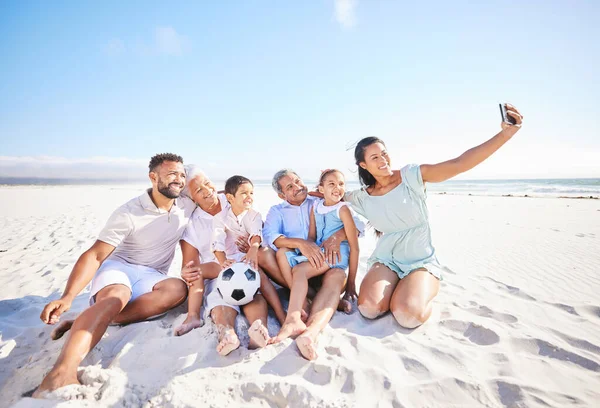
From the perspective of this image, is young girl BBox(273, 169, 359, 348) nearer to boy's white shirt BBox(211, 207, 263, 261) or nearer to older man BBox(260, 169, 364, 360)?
older man BBox(260, 169, 364, 360)

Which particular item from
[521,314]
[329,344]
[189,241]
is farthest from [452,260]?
[189,241]

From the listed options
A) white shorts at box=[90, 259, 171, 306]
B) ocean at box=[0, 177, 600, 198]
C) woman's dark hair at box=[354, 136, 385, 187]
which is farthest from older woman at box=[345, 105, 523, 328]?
ocean at box=[0, 177, 600, 198]

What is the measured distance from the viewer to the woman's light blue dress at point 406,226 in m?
3.39

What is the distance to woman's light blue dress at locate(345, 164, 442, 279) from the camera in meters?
3.39

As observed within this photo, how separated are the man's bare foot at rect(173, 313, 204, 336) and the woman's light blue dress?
2174 mm

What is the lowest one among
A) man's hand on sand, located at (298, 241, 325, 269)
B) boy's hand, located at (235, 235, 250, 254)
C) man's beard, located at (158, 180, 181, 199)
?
man's hand on sand, located at (298, 241, 325, 269)

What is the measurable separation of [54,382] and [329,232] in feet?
9.08

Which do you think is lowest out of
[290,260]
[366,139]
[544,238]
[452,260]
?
[544,238]

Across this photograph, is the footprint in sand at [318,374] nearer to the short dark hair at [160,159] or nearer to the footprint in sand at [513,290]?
the short dark hair at [160,159]

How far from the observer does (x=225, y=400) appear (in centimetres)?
188

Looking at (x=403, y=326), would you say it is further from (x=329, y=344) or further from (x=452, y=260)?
(x=452, y=260)

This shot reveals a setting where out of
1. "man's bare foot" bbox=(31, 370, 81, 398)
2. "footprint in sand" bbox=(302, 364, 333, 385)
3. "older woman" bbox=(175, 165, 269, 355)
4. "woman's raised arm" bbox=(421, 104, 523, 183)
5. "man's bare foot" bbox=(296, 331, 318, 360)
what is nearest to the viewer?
"man's bare foot" bbox=(31, 370, 81, 398)

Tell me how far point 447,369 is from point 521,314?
A: 5.02 ft

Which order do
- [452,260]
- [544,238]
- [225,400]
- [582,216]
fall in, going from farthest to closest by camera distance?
[582,216] → [544,238] → [452,260] → [225,400]
